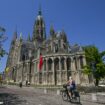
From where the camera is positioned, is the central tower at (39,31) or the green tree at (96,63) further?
the central tower at (39,31)

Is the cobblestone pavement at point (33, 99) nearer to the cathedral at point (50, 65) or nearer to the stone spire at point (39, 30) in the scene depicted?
the cathedral at point (50, 65)

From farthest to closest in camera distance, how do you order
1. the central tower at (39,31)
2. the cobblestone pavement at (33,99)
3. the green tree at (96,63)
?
1. the central tower at (39,31)
2. the green tree at (96,63)
3. the cobblestone pavement at (33,99)

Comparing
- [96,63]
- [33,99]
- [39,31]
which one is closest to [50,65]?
[96,63]

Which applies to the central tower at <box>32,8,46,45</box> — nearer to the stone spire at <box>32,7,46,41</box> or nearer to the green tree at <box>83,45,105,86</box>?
the stone spire at <box>32,7,46,41</box>

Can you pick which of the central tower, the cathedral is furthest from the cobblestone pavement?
the central tower

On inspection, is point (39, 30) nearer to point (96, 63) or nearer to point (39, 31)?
point (39, 31)

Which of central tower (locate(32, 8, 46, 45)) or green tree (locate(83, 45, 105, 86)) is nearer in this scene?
green tree (locate(83, 45, 105, 86))

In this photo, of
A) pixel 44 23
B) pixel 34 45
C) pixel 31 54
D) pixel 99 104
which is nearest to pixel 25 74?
pixel 31 54

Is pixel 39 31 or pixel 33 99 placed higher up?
pixel 39 31

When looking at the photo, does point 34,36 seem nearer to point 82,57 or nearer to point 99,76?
point 82,57

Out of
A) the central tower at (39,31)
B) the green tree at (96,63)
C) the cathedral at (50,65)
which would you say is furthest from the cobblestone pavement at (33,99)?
the central tower at (39,31)

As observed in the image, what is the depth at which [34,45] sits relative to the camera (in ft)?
286

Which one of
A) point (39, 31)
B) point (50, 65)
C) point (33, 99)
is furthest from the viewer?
point (39, 31)

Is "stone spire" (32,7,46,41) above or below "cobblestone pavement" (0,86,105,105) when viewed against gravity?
above
